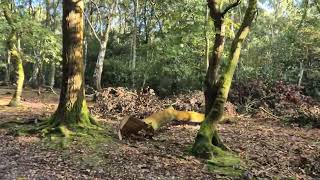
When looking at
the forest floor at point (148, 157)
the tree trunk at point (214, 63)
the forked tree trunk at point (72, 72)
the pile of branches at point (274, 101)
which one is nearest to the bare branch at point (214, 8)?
the tree trunk at point (214, 63)

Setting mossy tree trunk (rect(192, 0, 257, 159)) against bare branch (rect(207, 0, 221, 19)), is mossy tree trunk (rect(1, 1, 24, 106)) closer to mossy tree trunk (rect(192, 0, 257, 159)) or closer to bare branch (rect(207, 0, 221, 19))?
bare branch (rect(207, 0, 221, 19))

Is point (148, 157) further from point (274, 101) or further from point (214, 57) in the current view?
point (274, 101)

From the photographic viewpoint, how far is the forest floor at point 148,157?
775 cm

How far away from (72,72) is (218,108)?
420 centimetres

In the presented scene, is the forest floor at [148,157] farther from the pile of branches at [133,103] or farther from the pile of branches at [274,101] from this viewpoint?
the pile of branches at [274,101]

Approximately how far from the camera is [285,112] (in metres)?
16.3

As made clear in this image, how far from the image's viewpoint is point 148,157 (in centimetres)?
884

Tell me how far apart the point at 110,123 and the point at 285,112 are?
6.94 metres

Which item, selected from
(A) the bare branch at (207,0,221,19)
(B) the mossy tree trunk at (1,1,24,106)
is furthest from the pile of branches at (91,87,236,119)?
(A) the bare branch at (207,0,221,19)

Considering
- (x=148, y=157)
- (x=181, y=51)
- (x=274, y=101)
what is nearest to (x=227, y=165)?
(x=148, y=157)

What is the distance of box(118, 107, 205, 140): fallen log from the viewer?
10.8 meters

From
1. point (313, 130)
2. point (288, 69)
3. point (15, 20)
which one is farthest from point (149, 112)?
point (288, 69)

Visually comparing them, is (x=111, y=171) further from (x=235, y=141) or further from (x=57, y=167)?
(x=235, y=141)

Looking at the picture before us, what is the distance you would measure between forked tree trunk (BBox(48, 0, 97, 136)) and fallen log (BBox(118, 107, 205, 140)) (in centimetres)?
114
